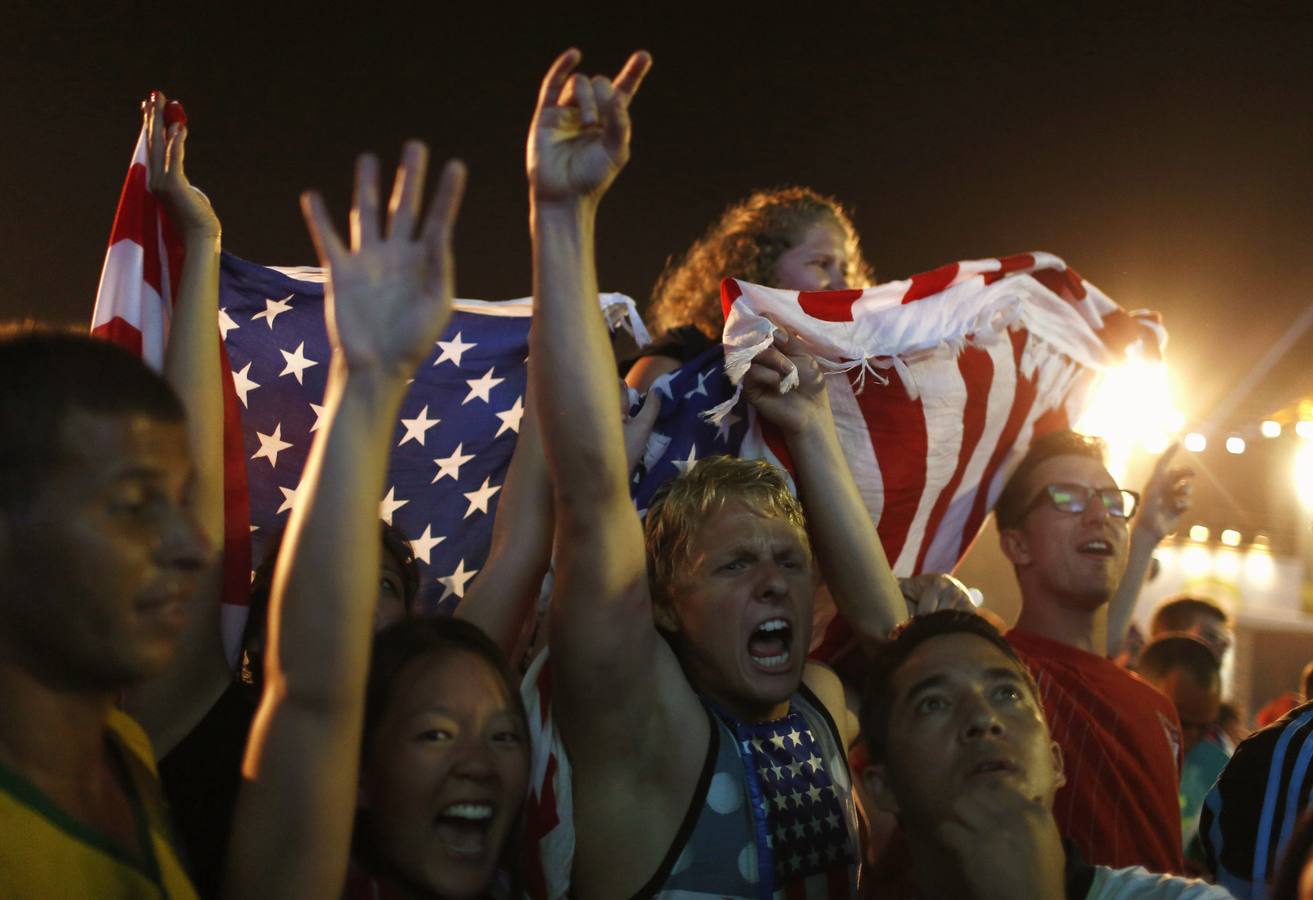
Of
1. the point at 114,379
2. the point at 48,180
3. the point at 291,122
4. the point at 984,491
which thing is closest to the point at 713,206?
the point at 291,122

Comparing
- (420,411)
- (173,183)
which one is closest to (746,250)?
(420,411)

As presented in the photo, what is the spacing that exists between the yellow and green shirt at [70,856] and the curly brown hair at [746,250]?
2.34m

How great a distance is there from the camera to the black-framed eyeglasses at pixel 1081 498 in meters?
3.30

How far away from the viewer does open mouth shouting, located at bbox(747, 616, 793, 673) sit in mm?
2232

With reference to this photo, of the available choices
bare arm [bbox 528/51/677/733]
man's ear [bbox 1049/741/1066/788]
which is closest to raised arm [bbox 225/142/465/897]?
bare arm [bbox 528/51/677/733]

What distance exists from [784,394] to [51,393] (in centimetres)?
178

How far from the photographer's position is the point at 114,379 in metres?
1.40

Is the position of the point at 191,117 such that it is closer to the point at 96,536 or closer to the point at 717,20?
the point at 717,20

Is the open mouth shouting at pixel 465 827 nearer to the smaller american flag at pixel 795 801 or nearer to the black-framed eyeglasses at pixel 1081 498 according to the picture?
the smaller american flag at pixel 795 801

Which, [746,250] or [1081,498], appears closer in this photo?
[1081,498]

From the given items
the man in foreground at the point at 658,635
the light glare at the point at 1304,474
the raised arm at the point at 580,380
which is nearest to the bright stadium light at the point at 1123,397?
the man in foreground at the point at 658,635

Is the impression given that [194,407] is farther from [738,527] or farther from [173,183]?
[738,527]

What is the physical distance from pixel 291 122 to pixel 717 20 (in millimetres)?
2439

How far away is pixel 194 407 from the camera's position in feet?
7.69
